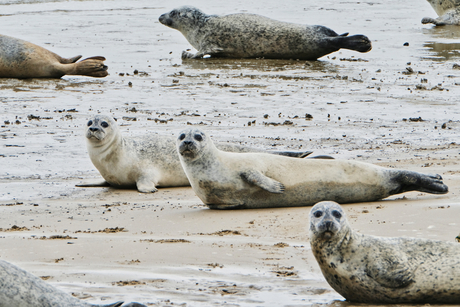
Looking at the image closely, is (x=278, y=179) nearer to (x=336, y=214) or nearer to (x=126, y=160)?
(x=126, y=160)

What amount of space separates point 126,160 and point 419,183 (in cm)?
263

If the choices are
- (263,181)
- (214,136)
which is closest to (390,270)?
(263,181)

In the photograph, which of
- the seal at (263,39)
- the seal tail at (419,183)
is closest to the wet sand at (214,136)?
the seal tail at (419,183)

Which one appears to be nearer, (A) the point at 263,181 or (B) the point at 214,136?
(A) the point at 263,181

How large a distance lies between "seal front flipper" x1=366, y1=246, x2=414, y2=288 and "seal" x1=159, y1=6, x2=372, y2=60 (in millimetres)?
8689

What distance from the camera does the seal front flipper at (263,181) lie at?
511 cm

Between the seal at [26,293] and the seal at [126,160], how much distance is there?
350cm

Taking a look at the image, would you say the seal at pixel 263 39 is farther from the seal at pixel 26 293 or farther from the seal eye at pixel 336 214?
the seal at pixel 26 293

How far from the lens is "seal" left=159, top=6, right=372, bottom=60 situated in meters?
11.9

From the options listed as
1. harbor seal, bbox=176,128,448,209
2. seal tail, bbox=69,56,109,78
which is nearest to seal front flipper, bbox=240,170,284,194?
harbor seal, bbox=176,128,448,209

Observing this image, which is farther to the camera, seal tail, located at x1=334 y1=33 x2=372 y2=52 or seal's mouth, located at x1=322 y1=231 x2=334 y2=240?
seal tail, located at x1=334 y1=33 x2=372 y2=52

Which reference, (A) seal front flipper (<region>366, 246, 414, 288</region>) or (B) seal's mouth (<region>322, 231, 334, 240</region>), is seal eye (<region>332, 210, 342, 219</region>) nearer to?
(B) seal's mouth (<region>322, 231, 334, 240</region>)

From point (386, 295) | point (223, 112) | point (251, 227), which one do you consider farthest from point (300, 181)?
point (223, 112)

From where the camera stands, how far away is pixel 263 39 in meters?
12.1
